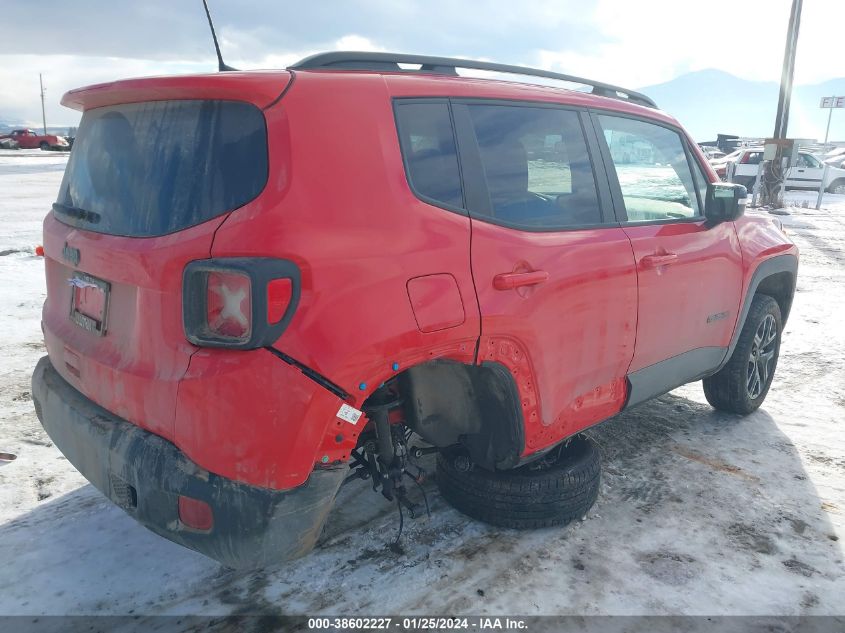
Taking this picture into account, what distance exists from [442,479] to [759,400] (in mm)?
2640

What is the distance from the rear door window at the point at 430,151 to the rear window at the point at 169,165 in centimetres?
53

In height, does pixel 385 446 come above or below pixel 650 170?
below

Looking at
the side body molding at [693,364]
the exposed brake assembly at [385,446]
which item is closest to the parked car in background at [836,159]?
the side body molding at [693,364]

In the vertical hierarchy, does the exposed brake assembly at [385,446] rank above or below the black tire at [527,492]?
above

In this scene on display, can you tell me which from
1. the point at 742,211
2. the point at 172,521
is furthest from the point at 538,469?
the point at 742,211

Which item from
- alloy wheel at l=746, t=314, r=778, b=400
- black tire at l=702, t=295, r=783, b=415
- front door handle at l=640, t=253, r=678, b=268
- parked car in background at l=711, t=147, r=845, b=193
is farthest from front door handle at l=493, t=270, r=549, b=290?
parked car in background at l=711, t=147, r=845, b=193

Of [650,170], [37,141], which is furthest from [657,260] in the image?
[37,141]

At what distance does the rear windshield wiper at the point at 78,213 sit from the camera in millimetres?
2488

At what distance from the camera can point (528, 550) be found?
289cm

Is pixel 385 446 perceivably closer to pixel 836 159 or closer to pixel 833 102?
pixel 833 102

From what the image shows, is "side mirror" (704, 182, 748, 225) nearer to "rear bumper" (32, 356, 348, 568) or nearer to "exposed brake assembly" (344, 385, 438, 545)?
"exposed brake assembly" (344, 385, 438, 545)

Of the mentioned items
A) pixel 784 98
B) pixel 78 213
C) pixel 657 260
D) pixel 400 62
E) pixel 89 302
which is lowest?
pixel 89 302

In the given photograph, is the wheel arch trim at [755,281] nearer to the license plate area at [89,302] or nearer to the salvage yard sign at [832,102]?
the license plate area at [89,302]

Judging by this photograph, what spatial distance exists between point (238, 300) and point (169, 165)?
0.60 meters
